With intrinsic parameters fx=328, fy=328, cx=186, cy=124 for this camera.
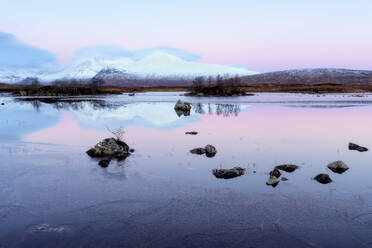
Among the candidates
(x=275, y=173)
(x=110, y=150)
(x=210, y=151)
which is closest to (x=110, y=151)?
(x=110, y=150)

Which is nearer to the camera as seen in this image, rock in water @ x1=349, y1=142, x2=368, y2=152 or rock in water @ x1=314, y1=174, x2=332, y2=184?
rock in water @ x1=314, y1=174, x2=332, y2=184

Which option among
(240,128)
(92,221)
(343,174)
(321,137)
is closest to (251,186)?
(343,174)

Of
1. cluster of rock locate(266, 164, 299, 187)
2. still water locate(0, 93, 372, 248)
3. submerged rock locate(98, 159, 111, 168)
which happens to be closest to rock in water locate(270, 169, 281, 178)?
cluster of rock locate(266, 164, 299, 187)

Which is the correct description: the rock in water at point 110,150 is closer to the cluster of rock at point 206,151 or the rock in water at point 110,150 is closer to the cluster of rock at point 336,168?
the cluster of rock at point 206,151

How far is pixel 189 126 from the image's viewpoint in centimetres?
3741

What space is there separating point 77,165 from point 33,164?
112 inches

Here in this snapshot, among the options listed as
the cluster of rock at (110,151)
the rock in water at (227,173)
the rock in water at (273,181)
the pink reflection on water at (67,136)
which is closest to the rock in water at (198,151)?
the cluster of rock at (110,151)

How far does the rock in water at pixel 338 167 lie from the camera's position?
59.6 feet

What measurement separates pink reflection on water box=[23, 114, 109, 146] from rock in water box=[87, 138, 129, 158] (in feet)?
14.3

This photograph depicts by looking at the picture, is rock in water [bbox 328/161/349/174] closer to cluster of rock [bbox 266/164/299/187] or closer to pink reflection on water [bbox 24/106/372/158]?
cluster of rock [bbox 266/164/299/187]

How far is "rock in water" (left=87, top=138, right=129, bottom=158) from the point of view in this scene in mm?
22266

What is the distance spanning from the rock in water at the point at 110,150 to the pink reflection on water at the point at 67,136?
4.36 m

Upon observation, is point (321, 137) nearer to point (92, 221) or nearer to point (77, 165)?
point (77, 165)

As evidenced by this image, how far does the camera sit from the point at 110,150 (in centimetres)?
2262
